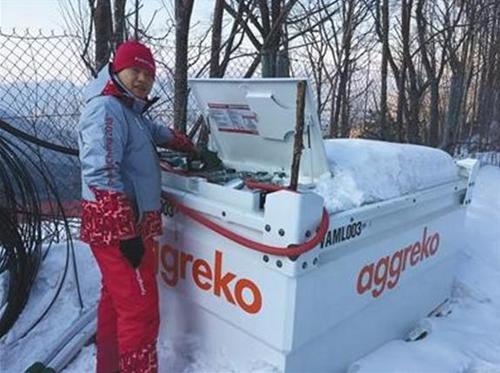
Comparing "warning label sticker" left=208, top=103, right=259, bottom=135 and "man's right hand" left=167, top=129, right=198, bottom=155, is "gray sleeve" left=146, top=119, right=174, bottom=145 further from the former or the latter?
"warning label sticker" left=208, top=103, right=259, bottom=135

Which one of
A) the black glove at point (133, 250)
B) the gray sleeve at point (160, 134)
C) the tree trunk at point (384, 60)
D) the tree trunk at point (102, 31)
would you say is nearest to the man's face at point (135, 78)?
the gray sleeve at point (160, 134)

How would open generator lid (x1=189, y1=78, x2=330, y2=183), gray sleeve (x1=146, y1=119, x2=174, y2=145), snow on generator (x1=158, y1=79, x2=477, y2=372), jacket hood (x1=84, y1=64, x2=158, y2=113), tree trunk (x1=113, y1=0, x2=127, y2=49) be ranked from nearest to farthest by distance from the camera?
1. snow on generator (x1=158, y1=79, x2=477, y2=372)
2. jacket hood (x1=84, y1=64, x2=158, y2=113)
3. open generator lid (x1=189, y1=78, x2=330, y2=183)
4. gray sleeve (x1=146, y1=119, x2=174, y2=145)
5. tree trunk (x1=113, y1=0, x2=127, y2=49)

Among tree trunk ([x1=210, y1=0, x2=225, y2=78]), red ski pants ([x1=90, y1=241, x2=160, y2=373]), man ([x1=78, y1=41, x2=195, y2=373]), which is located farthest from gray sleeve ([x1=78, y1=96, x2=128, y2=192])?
tree trunk ([x1=210, y1=0, x2=225, y2=78])

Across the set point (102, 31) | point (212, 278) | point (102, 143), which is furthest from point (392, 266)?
point (102, 31)

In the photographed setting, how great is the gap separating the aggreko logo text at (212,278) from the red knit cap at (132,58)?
851mm

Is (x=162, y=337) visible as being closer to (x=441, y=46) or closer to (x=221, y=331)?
(x=221, y=331)

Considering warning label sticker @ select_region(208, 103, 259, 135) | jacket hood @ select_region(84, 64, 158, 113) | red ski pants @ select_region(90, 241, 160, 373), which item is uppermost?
jacket hood @ select_region(84, 64, 158, 113)

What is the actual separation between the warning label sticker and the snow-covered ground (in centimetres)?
108

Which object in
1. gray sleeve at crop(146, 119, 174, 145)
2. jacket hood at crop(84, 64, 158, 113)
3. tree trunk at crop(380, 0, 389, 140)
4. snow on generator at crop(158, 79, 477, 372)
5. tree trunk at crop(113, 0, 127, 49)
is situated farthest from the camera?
tree trunk at crop(380, 0, 389, 140)

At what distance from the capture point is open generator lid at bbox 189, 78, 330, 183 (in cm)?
224

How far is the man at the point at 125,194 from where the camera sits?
196 cm

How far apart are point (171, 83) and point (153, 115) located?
39cm

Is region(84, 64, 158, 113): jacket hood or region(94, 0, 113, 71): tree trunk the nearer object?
region(84, 64, 158, 113): jacket hood

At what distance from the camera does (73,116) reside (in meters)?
3.85
